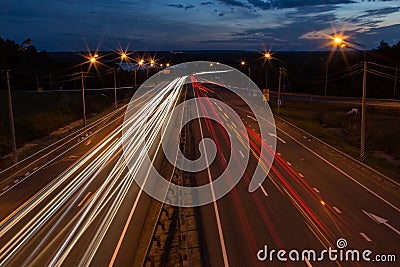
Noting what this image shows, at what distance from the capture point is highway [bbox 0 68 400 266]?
1539 centimetres

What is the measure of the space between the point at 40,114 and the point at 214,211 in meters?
43.4

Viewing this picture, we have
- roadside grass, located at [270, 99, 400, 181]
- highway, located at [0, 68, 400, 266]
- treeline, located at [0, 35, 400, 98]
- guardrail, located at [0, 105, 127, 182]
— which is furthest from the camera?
treeline, located at [0, 35, 400, 98]

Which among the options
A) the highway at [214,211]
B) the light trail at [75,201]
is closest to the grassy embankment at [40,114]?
the light trail at [75,201]

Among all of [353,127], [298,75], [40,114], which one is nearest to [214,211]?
[353,127]

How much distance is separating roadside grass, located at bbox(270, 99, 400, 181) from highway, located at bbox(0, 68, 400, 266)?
390cm

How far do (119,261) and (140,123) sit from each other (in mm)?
33792

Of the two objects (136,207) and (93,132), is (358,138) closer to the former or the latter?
(93,132)

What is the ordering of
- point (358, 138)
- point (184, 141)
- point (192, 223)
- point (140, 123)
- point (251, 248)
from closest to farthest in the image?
point (251, 248) < point (192, 223) < point (184, 141) < point (358, 138) < point (140, 123)

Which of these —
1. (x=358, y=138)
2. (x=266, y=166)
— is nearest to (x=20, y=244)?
(x=266, y=166)

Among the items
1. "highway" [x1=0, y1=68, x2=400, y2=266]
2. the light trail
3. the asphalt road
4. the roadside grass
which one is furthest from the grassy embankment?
the roadside grass

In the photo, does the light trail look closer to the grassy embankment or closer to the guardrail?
the guardrail

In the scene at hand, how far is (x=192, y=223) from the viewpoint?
61.7ft

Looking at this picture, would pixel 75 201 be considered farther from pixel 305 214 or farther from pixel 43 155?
pixel 43 155

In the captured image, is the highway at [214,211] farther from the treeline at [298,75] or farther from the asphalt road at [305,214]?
the treeline at [298,75]
